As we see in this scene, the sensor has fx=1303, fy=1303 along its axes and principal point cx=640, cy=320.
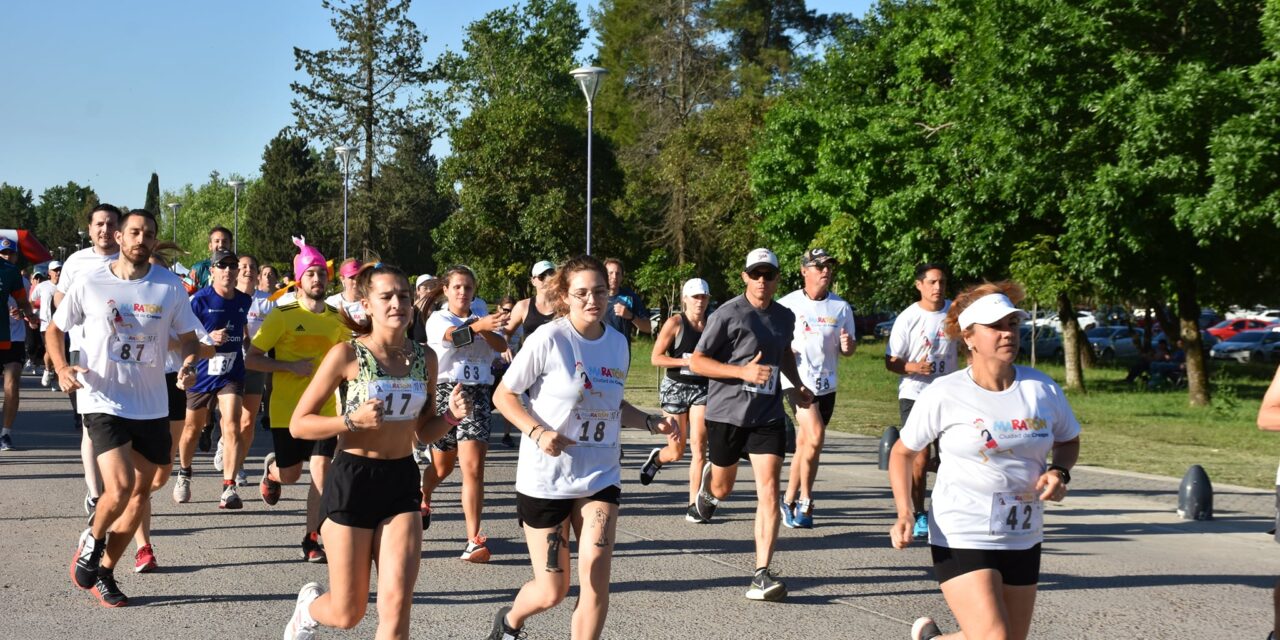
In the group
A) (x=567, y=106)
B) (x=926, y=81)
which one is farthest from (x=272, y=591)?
(x=567, y=106)

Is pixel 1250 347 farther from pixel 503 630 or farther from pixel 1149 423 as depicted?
pixel 503 630

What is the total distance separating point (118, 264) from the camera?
704 centimetres

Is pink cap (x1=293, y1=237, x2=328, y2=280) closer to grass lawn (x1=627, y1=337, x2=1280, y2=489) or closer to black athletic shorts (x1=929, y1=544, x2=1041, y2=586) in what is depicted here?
black athletic shorts (x1=929, y1=544, x2=1041, y2=586)

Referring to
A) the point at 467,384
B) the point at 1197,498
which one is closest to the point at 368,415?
the point at 467,384

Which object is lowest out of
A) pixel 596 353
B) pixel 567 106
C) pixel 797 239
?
pixel 596 353

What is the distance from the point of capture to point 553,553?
5348 mm

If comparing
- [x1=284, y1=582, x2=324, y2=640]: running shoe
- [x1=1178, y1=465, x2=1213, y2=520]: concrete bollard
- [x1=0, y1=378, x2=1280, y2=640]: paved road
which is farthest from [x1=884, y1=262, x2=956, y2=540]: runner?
[x1=284, y1=582, x2=324, y2=640]: running shoe

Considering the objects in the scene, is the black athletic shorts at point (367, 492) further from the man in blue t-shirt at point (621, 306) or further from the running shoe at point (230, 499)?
the man in blue t-shirt at point (621, 306)

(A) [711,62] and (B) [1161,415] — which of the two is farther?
(A) [711,62]

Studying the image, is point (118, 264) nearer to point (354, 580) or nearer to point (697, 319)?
point (354, 580)

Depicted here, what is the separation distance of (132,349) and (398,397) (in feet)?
7.99

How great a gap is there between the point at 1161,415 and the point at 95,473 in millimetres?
18805

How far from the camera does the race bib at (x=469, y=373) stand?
29.1 ft

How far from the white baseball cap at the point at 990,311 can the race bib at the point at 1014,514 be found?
0.65m
